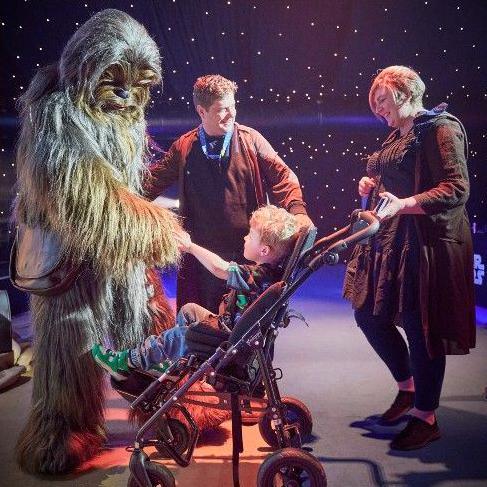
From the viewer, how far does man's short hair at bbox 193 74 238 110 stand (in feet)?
8.54

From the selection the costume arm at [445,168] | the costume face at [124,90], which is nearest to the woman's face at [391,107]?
the costume arm at [445,168]

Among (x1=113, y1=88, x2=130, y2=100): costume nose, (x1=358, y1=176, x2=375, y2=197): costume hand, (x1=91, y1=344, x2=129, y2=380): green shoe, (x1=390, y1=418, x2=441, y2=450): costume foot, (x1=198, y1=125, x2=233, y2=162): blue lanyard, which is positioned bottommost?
(x1=390, y1=418, x2=441, y2=450): costume foot

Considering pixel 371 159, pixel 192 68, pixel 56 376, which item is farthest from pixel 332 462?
pixel 192 68

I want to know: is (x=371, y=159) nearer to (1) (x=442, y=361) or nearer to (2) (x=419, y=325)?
(2) (x=419, y=325)

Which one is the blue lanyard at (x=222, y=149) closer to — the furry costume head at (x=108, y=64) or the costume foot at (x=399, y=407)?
the furry costume head at (x=108, y=64)

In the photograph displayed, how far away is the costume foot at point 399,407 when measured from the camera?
108 inches

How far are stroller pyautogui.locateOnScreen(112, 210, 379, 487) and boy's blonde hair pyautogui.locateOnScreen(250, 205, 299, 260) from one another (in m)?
0.10

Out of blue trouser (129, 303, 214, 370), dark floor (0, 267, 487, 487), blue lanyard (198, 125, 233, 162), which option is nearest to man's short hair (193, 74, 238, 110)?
blue lanyard (198, 125, 233, 162)

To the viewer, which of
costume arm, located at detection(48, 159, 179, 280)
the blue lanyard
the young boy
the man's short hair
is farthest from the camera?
the blue lanyard

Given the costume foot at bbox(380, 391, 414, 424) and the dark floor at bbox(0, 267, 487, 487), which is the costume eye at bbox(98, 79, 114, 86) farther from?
the costume foot at bbox(380, 391, 414, 424)

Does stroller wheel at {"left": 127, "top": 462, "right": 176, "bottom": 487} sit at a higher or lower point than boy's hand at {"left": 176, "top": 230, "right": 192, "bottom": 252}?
lower

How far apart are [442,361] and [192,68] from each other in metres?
4.49

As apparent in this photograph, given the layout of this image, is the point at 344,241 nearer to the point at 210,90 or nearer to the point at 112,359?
the point at 112,359

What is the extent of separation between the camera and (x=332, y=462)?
2320 mm
